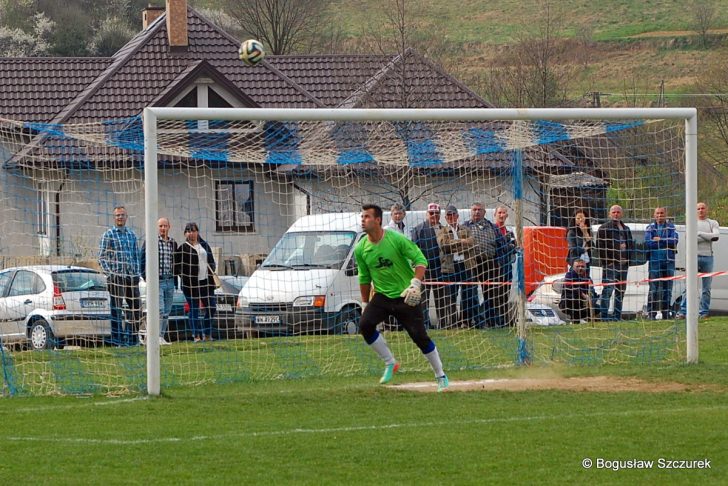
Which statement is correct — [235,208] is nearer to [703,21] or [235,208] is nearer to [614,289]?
[614,289]

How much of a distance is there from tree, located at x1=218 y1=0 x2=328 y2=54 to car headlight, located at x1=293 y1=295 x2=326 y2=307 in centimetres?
3736

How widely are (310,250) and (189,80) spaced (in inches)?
638

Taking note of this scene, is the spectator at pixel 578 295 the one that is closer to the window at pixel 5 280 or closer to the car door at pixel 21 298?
the car door at pixel 21 298

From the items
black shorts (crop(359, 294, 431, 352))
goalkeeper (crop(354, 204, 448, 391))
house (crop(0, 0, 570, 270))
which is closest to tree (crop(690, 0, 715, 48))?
house (crop(0, 0, 570, 270))

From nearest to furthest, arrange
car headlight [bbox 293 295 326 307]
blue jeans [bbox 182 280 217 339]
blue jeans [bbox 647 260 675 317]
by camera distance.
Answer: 1. blue jeans [bbox 182 280 217 339]
2. car headlight [bbox 293 295 326 307]
3. blue jeans [bbox 647 260 675 317]

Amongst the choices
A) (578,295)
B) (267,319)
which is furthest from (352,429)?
(578,295)

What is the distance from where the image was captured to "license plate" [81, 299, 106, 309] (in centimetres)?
1646

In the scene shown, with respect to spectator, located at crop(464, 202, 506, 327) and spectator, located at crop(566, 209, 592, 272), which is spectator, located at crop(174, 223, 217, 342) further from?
spectator, located at crop(566, 209, 592, 272)

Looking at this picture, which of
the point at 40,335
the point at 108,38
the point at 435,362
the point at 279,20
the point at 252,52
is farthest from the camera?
the point at 108,38

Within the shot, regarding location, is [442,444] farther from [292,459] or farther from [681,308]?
[681,308]

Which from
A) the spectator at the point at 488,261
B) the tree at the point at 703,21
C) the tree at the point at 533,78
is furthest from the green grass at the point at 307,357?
the tree at the point at 703,21

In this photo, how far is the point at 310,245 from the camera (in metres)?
18.7

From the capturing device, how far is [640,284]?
58.3 feet

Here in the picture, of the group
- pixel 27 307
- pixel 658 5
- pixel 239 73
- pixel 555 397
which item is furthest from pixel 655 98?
pixel 555 397
